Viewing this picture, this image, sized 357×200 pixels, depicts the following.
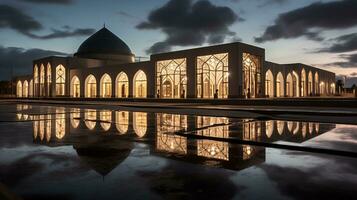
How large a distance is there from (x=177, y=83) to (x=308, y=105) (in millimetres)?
21934

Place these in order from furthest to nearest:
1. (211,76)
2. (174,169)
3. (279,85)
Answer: (279,85)
(211,76)
(174,169)

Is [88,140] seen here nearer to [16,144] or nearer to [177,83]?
[16,144]

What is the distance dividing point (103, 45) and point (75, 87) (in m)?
10.7

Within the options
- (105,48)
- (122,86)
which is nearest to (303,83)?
(122,86)

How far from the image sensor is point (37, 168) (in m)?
5.30

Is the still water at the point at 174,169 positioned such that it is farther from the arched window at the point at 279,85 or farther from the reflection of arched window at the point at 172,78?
the arched window at the point at 279,85

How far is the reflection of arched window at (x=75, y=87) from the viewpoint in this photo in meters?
59.8

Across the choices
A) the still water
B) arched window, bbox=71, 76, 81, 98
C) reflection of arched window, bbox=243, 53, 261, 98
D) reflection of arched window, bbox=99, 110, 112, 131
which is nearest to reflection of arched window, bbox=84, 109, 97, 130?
reflection of arched window, bbox=99, 110, 112, 131

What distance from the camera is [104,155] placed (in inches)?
254

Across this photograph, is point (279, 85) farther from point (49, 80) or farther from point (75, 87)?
point (49, 80)

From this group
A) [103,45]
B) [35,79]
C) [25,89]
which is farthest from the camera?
[25,89]

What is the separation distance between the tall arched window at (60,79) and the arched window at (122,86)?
13979mm

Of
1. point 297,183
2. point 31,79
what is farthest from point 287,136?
point 31,79

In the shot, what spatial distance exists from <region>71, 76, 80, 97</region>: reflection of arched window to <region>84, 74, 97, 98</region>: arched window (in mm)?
2577
